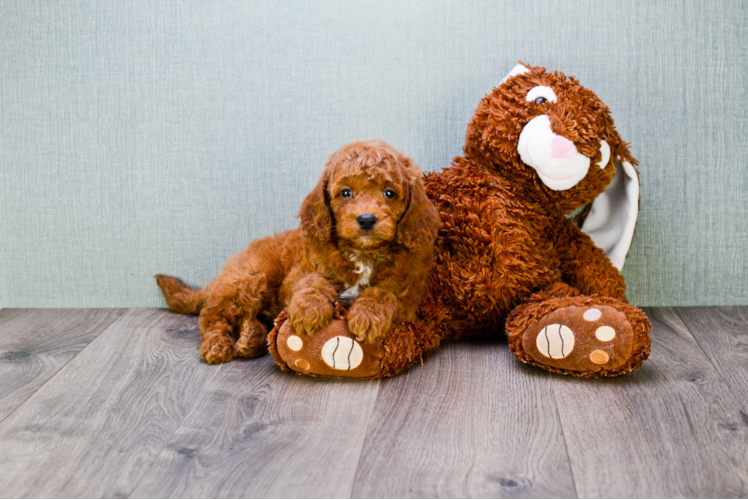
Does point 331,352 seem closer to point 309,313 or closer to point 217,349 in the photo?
point 309,313

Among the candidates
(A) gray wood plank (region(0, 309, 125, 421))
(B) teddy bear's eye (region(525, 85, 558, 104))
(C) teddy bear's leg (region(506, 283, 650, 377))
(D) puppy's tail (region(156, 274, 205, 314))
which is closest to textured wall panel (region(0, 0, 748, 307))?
(D) puppy's tail (region(156, 274, 205, 314))

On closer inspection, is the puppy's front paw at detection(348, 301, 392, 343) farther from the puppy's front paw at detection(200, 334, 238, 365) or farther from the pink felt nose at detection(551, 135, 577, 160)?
the pink felt nose at detection(551, 135, 577, 160)

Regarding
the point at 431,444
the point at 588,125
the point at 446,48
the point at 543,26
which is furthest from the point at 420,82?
the point at 431,444

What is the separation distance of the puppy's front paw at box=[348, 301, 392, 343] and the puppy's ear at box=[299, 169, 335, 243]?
0.20 metres

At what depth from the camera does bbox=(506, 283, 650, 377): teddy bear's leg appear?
1.53 meters

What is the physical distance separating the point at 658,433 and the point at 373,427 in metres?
0.59

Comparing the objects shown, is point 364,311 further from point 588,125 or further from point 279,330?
point 588,125

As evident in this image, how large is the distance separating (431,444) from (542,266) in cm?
68

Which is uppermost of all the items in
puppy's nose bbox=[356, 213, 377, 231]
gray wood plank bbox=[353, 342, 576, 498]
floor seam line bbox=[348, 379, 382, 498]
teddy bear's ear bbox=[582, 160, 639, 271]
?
puppy's nose bbox=[356, 213, 377, 231]

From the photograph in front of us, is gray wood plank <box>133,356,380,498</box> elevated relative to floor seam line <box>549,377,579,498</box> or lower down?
elevated

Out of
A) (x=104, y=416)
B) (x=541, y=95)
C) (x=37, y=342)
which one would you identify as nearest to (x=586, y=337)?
(x=541, y=95)

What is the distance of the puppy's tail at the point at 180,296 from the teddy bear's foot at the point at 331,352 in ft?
1.96

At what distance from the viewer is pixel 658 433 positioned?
4.33ft

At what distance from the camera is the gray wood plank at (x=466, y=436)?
1159 mm
